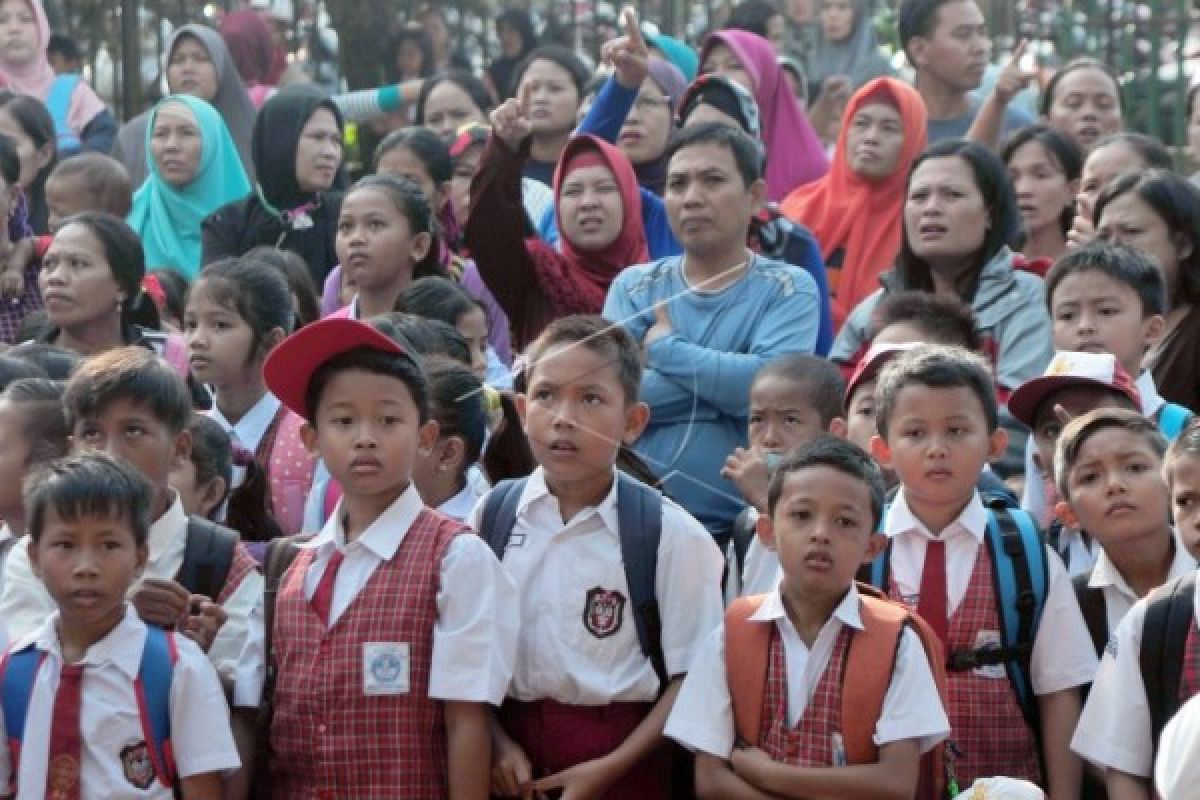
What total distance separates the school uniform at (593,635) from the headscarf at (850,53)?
6.39 m

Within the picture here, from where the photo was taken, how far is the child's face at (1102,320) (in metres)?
6.84

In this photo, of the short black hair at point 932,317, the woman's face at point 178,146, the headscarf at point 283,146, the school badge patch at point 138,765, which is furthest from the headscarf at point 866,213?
the school badge patch at point 138,765

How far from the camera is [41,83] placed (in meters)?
11.5

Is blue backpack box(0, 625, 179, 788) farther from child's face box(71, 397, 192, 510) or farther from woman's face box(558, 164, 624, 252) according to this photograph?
woman's face box(558, 164, 624, 252)

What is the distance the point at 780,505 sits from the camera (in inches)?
215

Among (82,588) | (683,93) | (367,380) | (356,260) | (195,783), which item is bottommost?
(195,783)

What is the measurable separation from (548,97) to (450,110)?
2.88 feet

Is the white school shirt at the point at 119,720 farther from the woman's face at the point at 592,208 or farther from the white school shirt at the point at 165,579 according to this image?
the woman's face at the point at 592,208

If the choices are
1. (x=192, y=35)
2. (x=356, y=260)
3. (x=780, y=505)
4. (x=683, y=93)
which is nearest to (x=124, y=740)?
(x=780, y=505)

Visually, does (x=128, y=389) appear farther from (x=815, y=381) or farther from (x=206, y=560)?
(x=815, y=381)

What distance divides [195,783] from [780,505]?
134 centimetres

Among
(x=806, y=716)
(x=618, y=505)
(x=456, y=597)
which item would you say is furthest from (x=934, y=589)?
(x=456, y=597)

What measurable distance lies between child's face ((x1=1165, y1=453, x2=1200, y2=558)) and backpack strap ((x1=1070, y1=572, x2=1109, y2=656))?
44 cm

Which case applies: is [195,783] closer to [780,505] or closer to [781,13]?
[780,505]
